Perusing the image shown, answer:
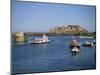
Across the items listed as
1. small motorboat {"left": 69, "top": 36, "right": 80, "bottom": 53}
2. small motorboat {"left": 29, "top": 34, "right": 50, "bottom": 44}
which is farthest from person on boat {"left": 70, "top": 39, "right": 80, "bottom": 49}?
small motorboat {"left": 29, "top": 34, "right": 50, "bottom": 44}

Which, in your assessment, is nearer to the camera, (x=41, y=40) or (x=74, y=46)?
(x=41, y=40)

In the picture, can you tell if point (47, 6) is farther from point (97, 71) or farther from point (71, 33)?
point (97, 71)

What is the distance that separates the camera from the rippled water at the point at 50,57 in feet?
7.68

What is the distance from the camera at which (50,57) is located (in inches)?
96.3

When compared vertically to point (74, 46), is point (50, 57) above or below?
below

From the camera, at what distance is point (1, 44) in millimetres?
2275

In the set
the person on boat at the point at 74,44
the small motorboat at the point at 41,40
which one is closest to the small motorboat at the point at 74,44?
the person on boat at the point at 74,44

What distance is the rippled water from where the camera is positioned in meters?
2.34

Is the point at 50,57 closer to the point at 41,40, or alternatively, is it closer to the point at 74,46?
the point at 41,40

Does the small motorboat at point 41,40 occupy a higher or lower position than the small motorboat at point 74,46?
higher

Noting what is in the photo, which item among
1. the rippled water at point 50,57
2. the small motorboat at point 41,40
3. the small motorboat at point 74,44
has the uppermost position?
the small motorboat at point 41,40

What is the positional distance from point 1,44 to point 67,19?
0.87 meters

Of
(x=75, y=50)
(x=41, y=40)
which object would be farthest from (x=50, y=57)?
(x=75, y=50)

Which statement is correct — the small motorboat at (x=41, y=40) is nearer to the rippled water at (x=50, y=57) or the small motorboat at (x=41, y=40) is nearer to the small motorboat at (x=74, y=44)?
the rippled water at (x=50, y=57)
